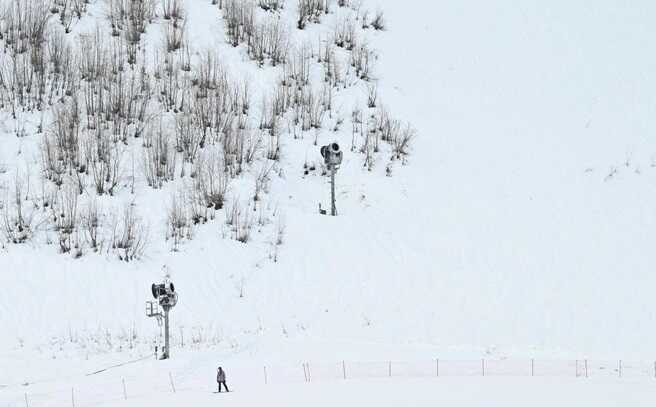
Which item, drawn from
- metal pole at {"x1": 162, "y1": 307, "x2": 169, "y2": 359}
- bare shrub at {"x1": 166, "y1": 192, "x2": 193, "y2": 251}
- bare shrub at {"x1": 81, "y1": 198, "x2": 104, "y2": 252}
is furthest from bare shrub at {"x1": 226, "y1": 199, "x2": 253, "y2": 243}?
metal pole at {"x1": 162, "y1": 307, "x2": 169, "y2": 359}

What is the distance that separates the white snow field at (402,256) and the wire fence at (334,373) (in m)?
0.13

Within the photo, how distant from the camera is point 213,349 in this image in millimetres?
21500

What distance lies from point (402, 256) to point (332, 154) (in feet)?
14.5

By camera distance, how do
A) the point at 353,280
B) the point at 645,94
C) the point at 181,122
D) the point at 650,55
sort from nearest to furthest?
the point at 353,280 < the point at 181,122 < the point at 645,94 < the point at 650,55

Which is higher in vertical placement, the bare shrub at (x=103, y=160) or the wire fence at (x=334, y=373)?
the bare shrub at (x=103, y=160)

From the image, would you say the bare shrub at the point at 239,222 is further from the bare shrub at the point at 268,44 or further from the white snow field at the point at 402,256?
the bare shrub at the point at 268,44

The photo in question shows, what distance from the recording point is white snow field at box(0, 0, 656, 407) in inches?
792

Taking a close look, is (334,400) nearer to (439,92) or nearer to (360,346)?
(360,346)

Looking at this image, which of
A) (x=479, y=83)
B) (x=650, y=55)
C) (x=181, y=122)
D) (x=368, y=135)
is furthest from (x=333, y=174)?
(x=650, y=55)

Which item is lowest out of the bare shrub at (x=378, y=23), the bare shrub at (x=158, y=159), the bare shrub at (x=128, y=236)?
the bare shrub at (x=128, y=236)

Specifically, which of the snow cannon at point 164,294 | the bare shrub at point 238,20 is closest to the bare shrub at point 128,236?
the snow cannon at point 164,294

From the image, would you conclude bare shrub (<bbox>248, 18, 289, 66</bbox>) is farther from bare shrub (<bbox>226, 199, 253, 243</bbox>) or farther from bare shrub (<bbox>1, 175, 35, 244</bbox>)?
bare shrub (<bbox>1, 175, 35, 244</bbox>)

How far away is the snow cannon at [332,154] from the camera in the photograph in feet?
90.7

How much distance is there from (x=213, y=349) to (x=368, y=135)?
1173 centimetres
